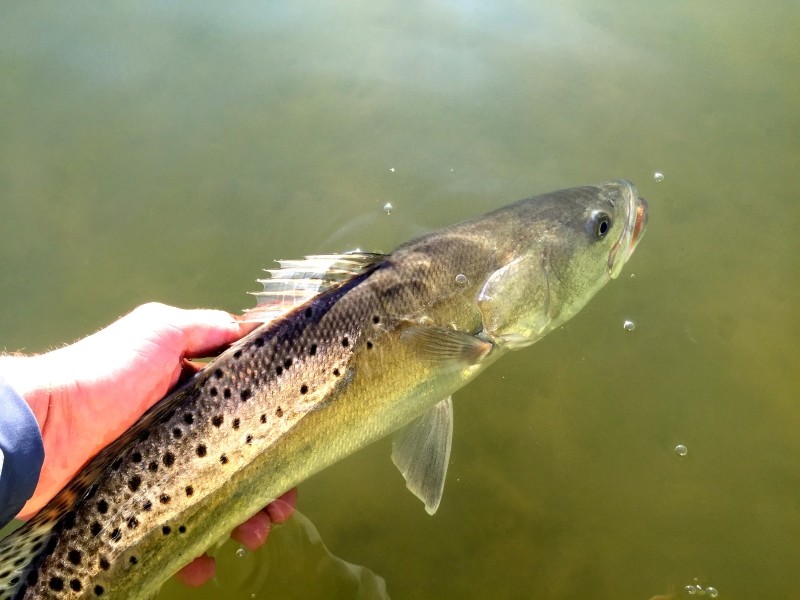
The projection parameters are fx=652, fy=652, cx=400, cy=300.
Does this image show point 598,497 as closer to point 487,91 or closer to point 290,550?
point 290,550

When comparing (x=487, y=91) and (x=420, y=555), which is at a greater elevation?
(x=487, y=91)

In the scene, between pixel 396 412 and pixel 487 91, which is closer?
pixel 396 412

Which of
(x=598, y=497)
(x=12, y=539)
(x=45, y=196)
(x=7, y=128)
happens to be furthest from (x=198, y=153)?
(x=598, y=497)

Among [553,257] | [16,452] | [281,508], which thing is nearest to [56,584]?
[16,452]

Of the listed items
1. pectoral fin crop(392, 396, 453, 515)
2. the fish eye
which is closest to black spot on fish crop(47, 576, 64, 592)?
A: pectoral fin crop(392, 396, 453, 515)

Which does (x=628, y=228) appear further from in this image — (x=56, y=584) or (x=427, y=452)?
(x=56, y=584)

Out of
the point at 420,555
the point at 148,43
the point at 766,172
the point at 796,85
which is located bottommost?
the point at 420,555

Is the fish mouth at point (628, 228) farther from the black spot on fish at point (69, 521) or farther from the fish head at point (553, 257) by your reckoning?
the black spot on fish at point (69, 521)

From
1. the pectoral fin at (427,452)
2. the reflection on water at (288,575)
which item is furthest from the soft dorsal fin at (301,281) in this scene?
the reflection on water at (288,575)
